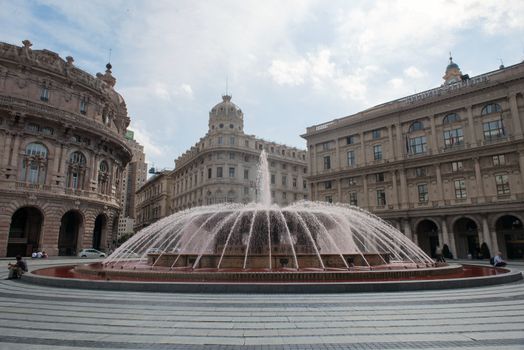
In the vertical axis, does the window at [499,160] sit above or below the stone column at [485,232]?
above

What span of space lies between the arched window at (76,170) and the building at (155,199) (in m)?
36.6

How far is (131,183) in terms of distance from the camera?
10369cm

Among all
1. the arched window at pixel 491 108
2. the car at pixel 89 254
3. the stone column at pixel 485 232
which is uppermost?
the arched window at pixel 491 108

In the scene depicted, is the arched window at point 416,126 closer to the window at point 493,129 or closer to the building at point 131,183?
the window at point 493,129

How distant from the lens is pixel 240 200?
185ft

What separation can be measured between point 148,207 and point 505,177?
79294 millimetres

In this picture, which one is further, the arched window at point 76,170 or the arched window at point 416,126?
the arched window at point 416,126

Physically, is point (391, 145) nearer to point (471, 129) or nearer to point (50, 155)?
point (471, 129)

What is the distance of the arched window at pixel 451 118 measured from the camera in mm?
36000

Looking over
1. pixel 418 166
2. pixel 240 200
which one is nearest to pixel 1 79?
pixel 240 200

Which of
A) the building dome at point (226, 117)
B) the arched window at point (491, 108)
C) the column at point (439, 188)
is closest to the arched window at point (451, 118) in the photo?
the arched window at point (491, 108)

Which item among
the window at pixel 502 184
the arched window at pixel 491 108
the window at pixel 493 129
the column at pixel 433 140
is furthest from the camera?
the column at pixel 433 140

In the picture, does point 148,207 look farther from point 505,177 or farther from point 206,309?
point 206,309

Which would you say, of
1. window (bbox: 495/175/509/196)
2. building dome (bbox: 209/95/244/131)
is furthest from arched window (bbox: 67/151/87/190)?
window (bbox: 495/175/509/196)
